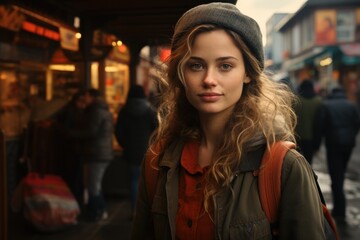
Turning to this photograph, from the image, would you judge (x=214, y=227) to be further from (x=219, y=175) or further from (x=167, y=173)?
(x=167, y=173)

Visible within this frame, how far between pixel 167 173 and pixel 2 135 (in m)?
1.78

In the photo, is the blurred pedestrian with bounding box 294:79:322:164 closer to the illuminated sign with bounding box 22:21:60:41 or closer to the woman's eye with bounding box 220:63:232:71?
the illuminated sign with bounding box 22:21:60:41

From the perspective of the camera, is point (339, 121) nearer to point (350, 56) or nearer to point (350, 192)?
point (350, 192)

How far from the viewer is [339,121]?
18.8ft

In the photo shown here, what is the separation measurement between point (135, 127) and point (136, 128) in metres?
0.02

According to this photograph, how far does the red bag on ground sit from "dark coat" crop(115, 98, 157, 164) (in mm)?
975

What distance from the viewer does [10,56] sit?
6.56m

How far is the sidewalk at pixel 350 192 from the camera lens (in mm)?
5180

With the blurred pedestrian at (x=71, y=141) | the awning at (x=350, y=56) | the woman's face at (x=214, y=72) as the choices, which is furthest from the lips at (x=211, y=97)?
the awning at (x=350, y=56)

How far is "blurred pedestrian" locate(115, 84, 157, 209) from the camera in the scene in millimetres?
5652

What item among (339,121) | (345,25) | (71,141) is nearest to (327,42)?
(345,25)

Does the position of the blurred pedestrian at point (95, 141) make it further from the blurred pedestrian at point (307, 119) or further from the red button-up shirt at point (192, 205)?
the red button-up shirt at point (192, 205)

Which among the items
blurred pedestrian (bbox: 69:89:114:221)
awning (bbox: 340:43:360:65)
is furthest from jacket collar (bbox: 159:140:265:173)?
awning (bbox: 340:43:360:65)

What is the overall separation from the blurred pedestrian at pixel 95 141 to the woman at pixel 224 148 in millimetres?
3820
